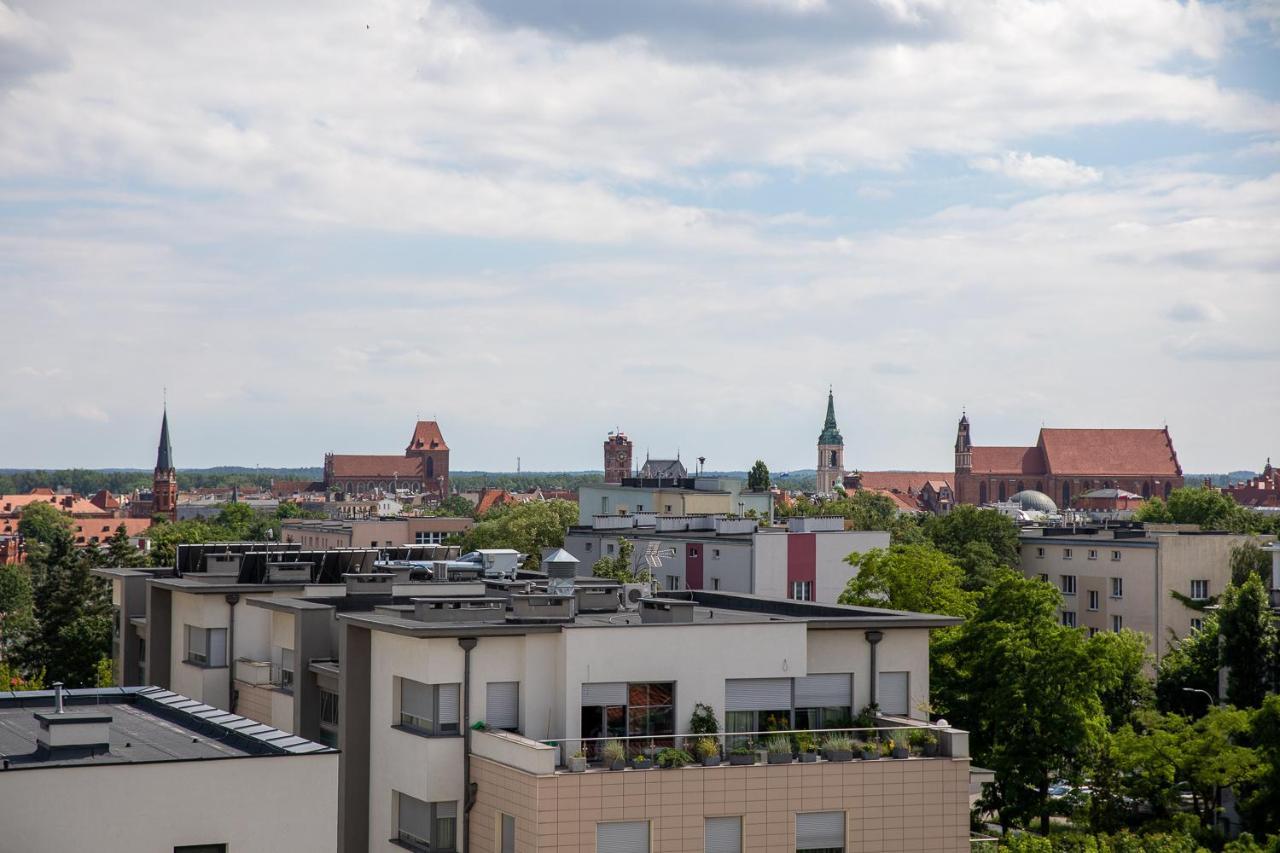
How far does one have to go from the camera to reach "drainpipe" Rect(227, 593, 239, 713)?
141 ft

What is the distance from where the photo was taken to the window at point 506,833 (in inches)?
1187

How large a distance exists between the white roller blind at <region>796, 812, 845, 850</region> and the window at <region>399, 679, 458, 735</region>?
6727 millimetres

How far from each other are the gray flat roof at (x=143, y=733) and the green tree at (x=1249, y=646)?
40.0m

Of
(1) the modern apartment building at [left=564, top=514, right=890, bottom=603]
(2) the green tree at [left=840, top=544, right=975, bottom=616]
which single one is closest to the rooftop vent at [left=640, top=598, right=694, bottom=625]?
(2) the green tree at [left=840, top=544, right=975, bottom=616]

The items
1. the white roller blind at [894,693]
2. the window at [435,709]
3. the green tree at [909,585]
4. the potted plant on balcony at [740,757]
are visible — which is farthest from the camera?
the green tree at [909,585]

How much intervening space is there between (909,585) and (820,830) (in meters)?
32.0

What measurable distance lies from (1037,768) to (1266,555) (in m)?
52.6

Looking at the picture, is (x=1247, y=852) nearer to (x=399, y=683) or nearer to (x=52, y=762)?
(x=399, y=683)

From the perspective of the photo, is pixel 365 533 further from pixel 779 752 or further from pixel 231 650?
pixel 779 752

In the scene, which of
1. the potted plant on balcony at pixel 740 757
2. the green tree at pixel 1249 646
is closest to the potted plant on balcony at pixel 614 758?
the potted plant on balcony at pixel 740 757

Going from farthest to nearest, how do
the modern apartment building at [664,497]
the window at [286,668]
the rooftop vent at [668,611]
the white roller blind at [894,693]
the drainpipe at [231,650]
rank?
the modern apartment building at [664,497]
the drainpipe at [231,650]
the window at [286,668]
the white roller blind at [894,693]
the rooftop vent at [668,611]

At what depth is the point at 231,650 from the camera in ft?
141

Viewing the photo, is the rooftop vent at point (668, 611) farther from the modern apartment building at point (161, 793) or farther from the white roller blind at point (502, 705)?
the modern apartment building at point (161, 793)

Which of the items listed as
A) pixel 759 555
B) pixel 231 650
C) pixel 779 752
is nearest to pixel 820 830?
pixel 779 752
